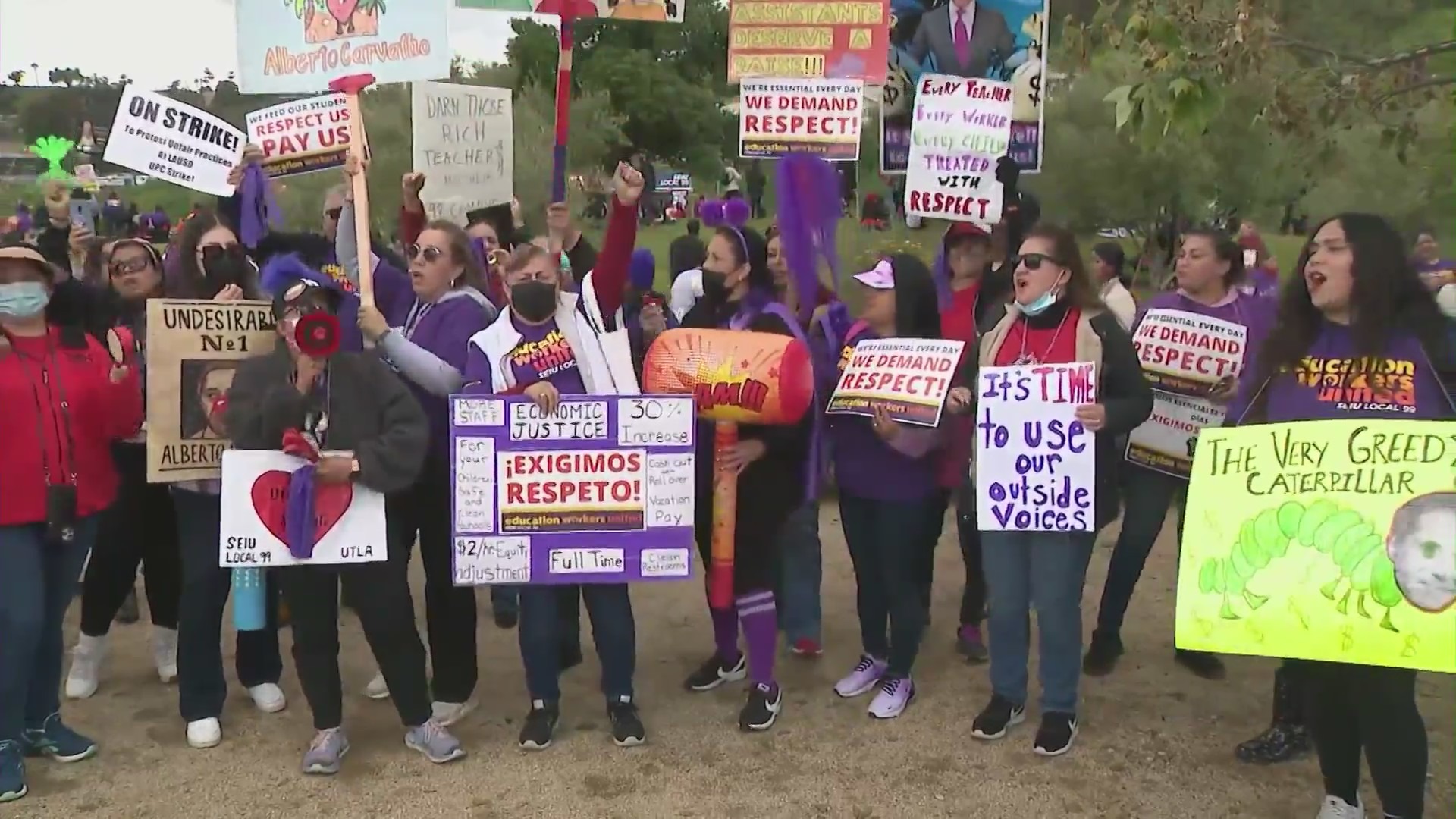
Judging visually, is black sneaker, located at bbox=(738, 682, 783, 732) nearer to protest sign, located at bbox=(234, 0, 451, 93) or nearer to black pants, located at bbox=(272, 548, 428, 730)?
black pants, located at bbox=(272, 548, 428, 730)

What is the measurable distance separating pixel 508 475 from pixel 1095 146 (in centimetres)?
1652

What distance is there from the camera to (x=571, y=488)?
4543 mm

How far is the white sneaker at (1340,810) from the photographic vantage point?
3926 mm

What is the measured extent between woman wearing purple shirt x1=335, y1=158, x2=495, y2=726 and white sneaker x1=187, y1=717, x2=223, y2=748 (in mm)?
857

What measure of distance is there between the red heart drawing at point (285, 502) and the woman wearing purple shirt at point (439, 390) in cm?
26

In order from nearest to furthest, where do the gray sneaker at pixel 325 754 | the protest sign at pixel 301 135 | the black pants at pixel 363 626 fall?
the black pants at pixel 363 626 → the gray sneaker at pixel 325 754 → the protest sign at pixel 301 135

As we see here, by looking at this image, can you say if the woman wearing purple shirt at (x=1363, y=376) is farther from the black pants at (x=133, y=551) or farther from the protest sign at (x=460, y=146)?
the protest sign at (x=460, y=146)

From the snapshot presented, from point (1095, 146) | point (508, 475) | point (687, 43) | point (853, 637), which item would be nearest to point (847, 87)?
point (853, 637)

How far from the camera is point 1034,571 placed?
15.2ft

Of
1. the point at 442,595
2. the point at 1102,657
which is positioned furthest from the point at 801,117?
the point at 442,595

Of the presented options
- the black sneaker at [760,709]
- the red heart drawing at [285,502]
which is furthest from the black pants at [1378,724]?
the red heart drawing at [285,502]

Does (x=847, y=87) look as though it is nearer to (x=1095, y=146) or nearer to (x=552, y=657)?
(x=552, y=657)

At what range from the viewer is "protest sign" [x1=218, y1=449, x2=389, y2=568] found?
13.8 feet

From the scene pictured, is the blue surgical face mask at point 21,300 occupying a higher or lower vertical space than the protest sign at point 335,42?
lower
